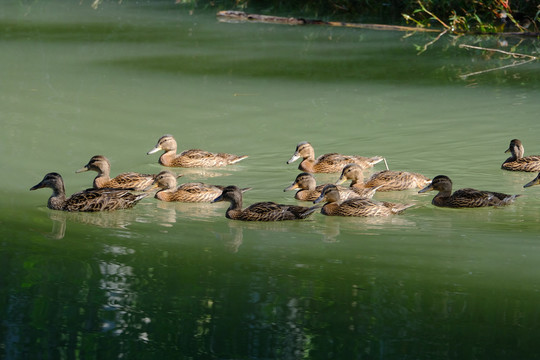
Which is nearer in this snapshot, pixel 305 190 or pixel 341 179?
pixel 305 190

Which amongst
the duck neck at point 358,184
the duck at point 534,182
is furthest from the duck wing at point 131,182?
the duck at point 534,182

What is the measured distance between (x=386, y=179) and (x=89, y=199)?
289 cm

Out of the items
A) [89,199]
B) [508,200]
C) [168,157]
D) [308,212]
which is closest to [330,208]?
[308,212]

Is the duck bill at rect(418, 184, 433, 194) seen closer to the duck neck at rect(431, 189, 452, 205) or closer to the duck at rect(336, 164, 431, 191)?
the duck neck at rect(431, 189, 452, 205)

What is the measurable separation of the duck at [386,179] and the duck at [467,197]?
0.65 m

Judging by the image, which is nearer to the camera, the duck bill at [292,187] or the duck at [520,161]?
the duck bill at [292,187]

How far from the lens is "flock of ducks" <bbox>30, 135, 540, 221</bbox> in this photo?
28.3 feet

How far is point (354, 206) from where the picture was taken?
343 inches

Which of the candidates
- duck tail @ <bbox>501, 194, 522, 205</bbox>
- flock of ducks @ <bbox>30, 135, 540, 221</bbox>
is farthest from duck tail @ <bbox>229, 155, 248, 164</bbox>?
duck tail @ <bbox>501, 194, 522, 205</bbox>

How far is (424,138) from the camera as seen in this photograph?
469 inches

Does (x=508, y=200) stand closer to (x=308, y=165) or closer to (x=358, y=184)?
(x=358, y=184)

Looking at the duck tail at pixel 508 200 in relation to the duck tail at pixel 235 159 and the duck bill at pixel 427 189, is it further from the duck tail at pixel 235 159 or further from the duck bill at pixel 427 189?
the duck tail at pixel 235 159

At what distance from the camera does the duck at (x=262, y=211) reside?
27.7ft

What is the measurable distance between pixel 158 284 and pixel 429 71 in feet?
35.4
